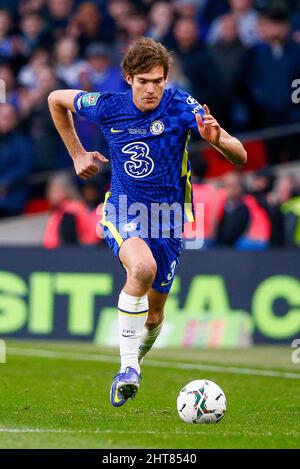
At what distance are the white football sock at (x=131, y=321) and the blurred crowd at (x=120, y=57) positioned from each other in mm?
7723

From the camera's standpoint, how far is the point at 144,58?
827 centimetres

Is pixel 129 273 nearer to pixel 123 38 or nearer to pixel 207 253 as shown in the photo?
pixel 207 253

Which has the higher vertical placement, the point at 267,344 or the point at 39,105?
the point at 39,105

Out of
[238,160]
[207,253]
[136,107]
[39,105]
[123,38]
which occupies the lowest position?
[238,160]

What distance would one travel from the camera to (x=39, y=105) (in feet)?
58.7

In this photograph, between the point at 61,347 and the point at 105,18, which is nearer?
the point at 61,347

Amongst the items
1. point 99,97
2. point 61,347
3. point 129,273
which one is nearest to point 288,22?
point 61,347

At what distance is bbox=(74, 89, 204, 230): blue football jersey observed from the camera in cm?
858

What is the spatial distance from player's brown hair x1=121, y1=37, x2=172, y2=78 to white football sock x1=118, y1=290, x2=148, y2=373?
1.70 m

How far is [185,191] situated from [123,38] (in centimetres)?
1027

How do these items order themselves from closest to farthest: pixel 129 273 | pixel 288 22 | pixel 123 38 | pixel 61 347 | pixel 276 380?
pixel 129 273, pixel 276 380, pixel 61 347, pixel 288 22, pixel 123 38

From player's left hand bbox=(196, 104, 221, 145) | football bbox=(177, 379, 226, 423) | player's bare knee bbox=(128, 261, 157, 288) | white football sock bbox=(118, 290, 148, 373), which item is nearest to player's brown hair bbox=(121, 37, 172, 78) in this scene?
player's left hand bbox=(196, 104, 221, 145)

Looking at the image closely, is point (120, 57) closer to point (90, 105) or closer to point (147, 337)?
point (90, 105)

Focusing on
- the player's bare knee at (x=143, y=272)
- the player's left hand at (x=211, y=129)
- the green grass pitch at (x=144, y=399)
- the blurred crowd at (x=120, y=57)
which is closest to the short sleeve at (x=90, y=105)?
the player's left hand at (x=211, y=129)
